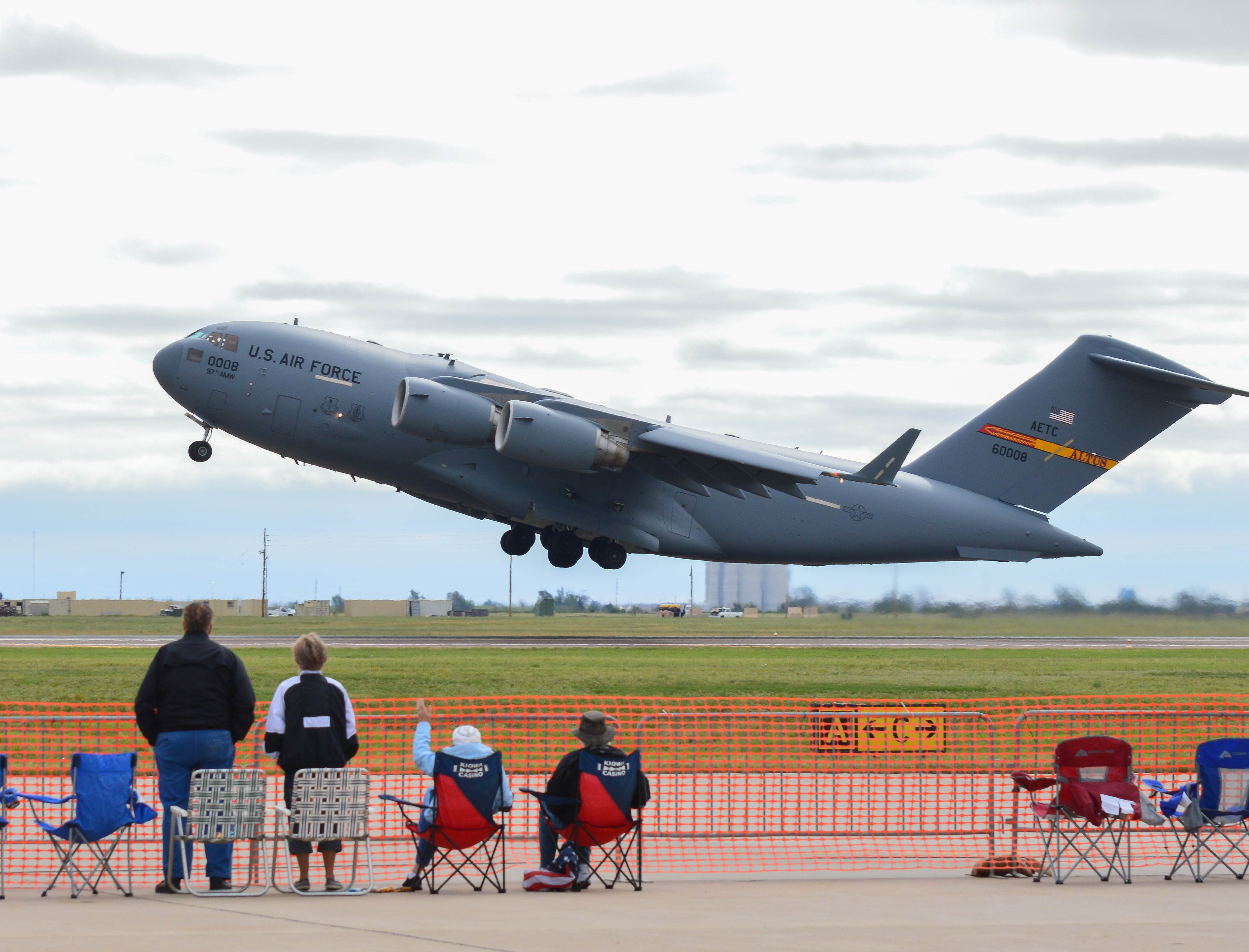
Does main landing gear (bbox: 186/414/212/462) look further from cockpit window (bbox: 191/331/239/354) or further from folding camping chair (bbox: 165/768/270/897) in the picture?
folding camping chair (bbox: 165/768/270/897)

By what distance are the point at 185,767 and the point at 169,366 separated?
78.5 ft

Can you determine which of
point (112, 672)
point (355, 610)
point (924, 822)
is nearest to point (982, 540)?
point (112, 672)

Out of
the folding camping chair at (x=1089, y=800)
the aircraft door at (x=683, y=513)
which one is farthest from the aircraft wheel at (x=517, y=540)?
the folding camping chair at (x=1089, y=800)

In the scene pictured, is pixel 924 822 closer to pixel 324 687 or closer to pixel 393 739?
pixel 324 687

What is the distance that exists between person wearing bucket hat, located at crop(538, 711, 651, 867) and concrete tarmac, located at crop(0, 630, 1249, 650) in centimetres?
2499

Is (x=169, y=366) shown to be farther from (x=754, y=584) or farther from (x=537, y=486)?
(x=754, y=584)

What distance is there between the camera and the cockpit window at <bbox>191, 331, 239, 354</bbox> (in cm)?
3134

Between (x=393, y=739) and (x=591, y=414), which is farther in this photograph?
(x=591, y=414)

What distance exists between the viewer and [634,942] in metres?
7.27

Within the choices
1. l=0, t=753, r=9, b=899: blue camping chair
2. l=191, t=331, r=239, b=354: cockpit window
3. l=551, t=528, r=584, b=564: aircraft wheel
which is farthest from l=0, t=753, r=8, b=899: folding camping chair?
l=551, t=528, r=584, b=564: aircraft wheel

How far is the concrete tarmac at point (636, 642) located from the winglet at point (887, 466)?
7667 mm

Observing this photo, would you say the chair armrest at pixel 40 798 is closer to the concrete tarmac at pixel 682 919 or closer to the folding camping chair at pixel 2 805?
the folding camping chair at pixel 2 805

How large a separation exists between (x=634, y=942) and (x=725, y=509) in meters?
28.7

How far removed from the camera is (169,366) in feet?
104
